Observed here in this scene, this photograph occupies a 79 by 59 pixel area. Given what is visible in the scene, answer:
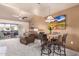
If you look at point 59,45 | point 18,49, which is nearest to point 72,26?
point 59,45

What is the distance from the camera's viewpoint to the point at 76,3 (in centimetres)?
267

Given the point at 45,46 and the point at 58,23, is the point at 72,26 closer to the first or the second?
the point at 58,23

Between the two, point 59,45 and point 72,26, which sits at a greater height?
point 72,26

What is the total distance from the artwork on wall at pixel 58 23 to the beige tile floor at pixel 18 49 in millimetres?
489

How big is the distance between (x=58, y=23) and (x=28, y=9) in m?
0.76

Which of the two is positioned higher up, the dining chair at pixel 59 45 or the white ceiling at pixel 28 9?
the white ceiling at pixel 28 9

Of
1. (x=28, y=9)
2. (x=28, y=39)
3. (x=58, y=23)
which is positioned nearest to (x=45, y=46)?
(x=28, y=39)

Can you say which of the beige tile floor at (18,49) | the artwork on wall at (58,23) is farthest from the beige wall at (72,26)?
the beige tile floor at (18,49)

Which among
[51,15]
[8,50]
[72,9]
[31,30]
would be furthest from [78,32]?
[8,50]

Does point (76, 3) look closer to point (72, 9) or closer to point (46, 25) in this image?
point (72, 9)

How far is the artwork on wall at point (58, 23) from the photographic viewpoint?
2.72 m

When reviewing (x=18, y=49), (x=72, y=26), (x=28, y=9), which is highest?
(x=28, y=9)

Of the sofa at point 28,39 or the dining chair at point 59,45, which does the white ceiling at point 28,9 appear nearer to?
the sofa at point 28,39

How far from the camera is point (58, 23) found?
2746 mm
